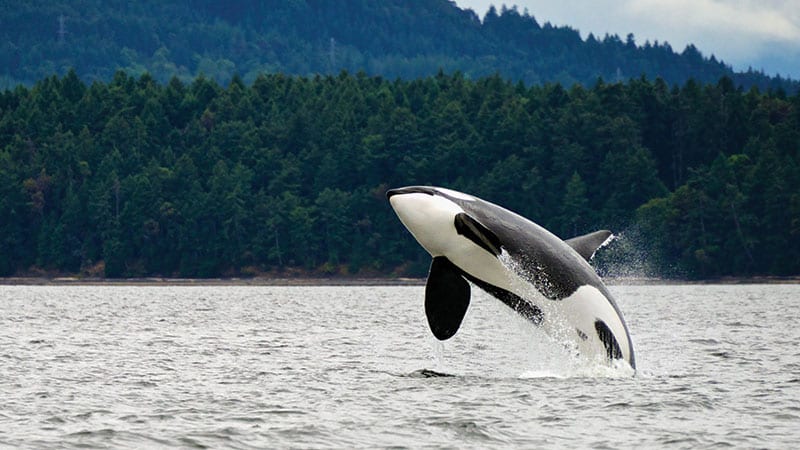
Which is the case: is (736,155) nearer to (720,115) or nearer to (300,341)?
(720,115)

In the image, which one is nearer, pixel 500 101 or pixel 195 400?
pixel 195 400

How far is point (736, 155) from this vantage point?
152 m

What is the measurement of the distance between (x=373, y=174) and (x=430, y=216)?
134808mm

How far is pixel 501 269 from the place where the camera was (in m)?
25.4

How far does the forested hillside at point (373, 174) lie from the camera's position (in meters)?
141

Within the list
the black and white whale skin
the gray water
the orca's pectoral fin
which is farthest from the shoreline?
the orca's pectoral fin

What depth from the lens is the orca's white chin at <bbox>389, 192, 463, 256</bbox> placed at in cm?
2497

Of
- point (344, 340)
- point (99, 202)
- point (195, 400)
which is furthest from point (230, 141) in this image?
point (195, 400)

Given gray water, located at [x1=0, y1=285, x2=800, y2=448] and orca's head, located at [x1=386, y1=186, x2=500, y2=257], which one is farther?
orca's head, located at [x1=386, y1=186, x2=500, y2=257]

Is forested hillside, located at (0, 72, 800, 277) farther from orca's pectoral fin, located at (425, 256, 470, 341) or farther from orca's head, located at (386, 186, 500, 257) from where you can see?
orca's head, located at (386, 186, 500, 257)

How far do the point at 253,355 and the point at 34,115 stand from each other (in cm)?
14505

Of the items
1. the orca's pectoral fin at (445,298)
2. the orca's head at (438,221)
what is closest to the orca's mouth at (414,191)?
the orca's head at (438,221)

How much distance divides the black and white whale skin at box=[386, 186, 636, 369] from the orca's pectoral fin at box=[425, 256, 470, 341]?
0.02 m

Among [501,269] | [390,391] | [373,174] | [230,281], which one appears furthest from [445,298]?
[373,174]
